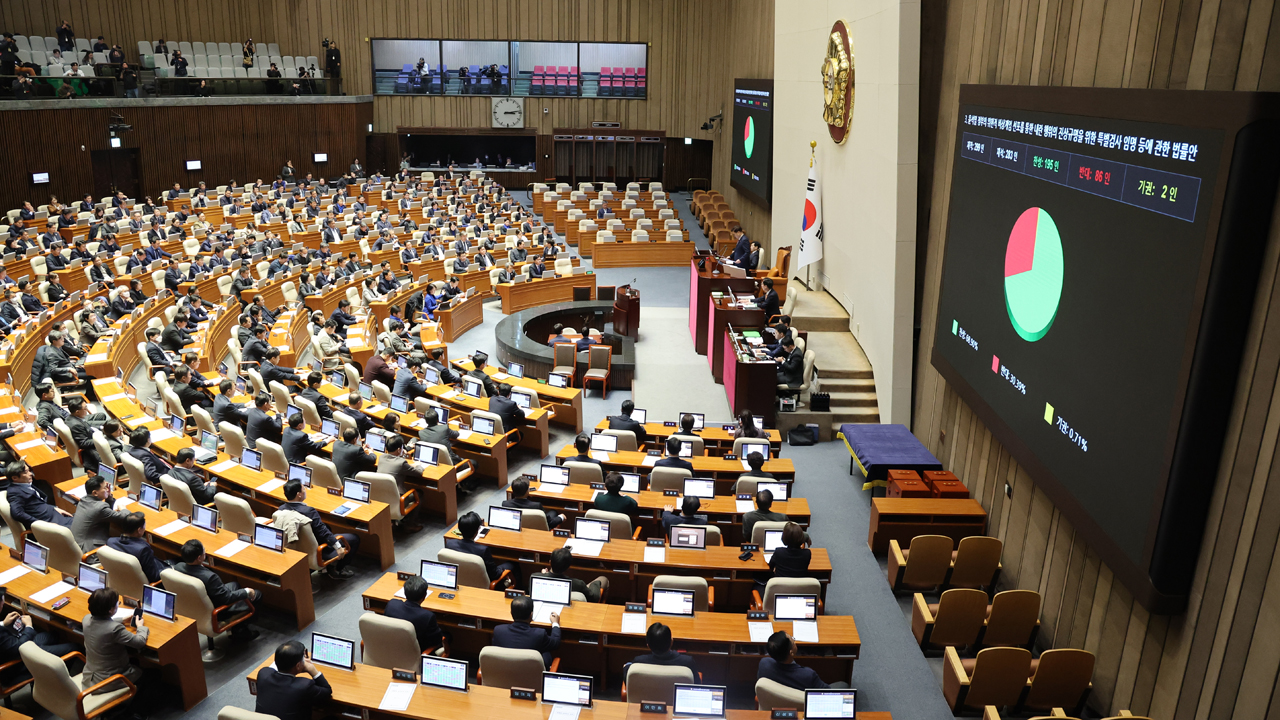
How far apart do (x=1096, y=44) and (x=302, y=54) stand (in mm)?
31000

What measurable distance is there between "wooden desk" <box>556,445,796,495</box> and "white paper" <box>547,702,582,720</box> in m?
4.08

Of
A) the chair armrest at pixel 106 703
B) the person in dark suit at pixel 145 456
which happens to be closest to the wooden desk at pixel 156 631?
the chair armrest at pixel 106 703

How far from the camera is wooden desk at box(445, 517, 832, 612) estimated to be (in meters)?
7.28

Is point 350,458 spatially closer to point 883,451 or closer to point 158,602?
point 158,602

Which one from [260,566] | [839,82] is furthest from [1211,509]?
[839,82]

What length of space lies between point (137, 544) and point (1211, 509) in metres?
7.53

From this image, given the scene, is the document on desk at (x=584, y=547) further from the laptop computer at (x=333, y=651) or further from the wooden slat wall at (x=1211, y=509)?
the wooden slat wall at (x=1211, y=509)

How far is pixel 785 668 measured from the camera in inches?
219

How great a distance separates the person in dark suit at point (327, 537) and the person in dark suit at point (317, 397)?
2.21 m

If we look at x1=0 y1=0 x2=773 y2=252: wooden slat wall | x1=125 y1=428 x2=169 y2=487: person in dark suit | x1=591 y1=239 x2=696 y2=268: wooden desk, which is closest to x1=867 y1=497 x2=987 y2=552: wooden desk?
x1=125 y1=428 x2=169 y2=487: person in dark suit

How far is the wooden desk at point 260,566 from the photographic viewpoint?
7117mm

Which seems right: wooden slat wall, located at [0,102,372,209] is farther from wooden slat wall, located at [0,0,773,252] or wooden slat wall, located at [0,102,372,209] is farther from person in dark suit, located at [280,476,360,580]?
person in dark suit, located at [280,476,360,580]

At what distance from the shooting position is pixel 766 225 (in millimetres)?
21578

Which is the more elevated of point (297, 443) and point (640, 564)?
point (297, 443)
